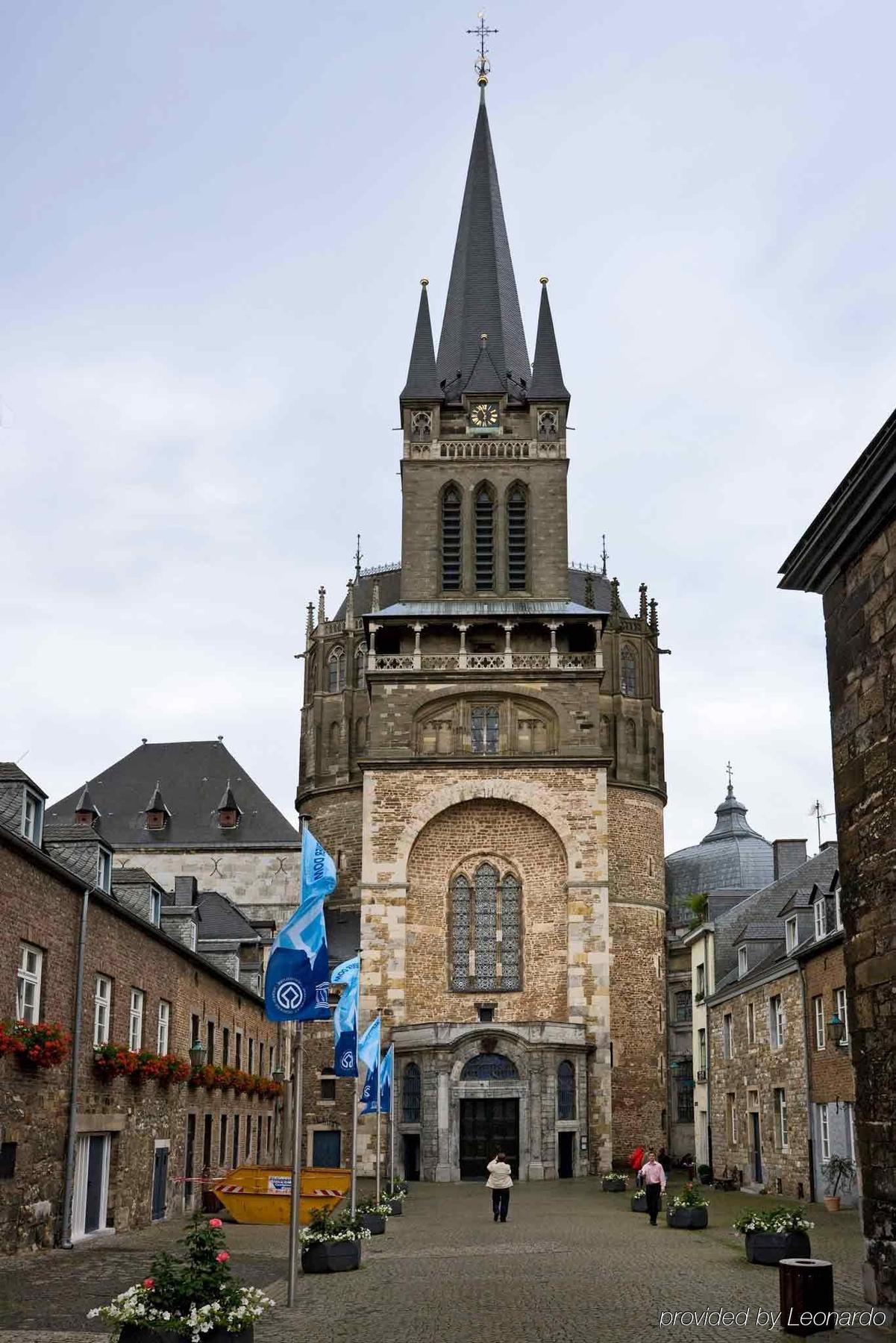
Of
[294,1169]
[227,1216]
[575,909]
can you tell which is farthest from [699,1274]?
[575,909]

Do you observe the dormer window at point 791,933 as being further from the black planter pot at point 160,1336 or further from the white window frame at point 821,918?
the black planter pot at point 160,1336

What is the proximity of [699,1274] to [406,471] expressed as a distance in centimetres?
4274

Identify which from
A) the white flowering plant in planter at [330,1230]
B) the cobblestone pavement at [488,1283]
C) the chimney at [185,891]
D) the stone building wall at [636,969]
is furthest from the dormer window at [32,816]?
the stone building wall at [636,969]

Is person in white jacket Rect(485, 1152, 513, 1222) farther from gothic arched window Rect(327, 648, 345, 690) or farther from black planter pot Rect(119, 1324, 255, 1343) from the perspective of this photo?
gothic arched window Rect(327, 648, 345, 690)

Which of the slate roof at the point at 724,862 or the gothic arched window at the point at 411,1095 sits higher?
the slate roof at the point at 724,862

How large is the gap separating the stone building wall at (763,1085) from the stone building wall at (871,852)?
734 inches

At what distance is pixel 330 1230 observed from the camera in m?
18.2

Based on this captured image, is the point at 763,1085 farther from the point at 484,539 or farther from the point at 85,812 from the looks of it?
the point at 85,812

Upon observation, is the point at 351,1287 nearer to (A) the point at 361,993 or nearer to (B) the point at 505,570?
(A) the point at 361,993

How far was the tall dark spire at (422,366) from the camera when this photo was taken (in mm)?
58031

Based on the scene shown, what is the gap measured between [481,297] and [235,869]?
27.2m

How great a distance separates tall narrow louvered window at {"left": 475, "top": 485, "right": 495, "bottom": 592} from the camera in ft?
182

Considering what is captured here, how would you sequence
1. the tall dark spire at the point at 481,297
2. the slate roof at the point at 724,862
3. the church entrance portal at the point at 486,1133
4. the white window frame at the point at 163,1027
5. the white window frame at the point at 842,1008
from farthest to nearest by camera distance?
the slate roof at the point at 724,862, the tall dark spire at the point at 481,297, the church entrance portal at the point at 486,1133, the white window frame at the point at 842,1008, the white window frame at the point at 163,1027

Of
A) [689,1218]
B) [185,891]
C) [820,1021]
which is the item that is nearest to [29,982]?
[689,1218]
